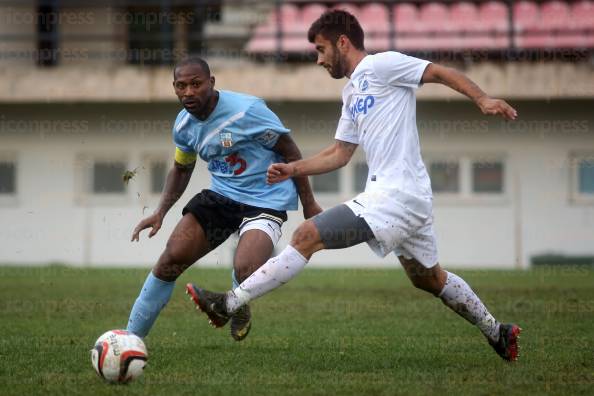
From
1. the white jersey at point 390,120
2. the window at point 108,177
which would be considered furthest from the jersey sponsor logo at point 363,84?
the window at point 108,177

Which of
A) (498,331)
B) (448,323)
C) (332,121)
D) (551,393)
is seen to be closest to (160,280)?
(498,331)

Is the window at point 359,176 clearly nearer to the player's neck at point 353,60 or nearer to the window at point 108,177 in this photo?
the window at point 108,177

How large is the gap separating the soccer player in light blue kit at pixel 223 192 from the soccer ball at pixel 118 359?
3.14ft

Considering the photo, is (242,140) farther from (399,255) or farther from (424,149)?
(424,149)

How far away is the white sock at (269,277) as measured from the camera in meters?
6.27

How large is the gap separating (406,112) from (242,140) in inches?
52.6

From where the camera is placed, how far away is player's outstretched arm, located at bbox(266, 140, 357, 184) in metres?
6.43

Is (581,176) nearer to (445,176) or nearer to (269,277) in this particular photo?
(445,176)

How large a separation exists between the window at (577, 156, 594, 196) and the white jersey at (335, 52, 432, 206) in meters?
16.5

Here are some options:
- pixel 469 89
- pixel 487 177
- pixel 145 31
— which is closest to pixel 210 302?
pixel 469 89

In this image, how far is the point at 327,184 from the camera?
22.4 metres

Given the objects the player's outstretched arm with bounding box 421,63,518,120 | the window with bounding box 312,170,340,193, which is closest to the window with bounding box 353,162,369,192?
the window with bounding box 312,170,340,193

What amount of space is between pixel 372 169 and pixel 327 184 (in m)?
16.0

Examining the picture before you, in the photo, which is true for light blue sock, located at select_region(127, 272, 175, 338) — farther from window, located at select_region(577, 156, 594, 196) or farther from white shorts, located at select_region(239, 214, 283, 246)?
window, located at select_region(577, 156, 594, 196)
